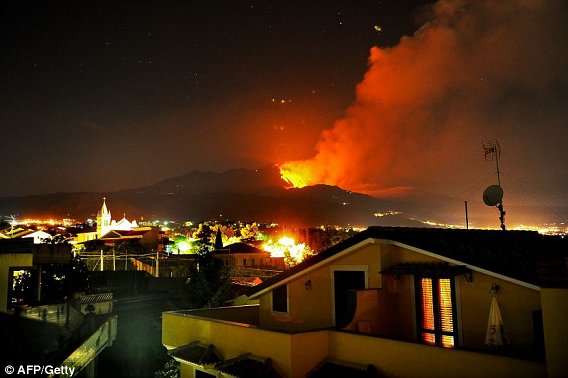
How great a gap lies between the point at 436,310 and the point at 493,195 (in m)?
8.44

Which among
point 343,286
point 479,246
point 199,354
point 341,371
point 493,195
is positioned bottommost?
point 199,354

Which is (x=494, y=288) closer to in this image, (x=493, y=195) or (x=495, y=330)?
(x=495, y=330)

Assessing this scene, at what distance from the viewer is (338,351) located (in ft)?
35.6

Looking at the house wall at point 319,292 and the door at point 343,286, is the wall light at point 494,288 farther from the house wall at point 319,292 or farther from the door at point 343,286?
the door at point 343,286

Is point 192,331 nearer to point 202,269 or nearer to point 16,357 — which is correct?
point 16,357

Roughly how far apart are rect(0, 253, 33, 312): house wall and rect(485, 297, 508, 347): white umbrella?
63.8 feet

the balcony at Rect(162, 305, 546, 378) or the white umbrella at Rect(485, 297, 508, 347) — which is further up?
the white umbrella at Rect(485, 297, 508, 347)

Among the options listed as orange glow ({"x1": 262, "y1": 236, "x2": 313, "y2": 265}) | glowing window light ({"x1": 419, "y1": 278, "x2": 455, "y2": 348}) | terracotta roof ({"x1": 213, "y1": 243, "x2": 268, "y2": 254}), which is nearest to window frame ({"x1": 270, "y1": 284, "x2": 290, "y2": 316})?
glowing window light ({"x1": 419, "y1": 278, "x2": 455, "y2": 348})

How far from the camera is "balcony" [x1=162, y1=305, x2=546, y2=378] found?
813cm

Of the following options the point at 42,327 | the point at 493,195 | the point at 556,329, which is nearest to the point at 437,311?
the point at 556,329

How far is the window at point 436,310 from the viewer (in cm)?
1072

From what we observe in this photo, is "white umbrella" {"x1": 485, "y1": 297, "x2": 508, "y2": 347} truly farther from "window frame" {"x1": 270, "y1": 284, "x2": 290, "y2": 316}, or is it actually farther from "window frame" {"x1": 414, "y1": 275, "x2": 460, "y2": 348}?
"window frame" {"x1": 270, "y1": 284, "x2": 290, "y2": 316}

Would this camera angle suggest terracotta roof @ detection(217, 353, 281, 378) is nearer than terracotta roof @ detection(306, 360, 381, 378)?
No

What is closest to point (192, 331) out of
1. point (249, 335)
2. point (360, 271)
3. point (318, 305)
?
point (249, 335)
